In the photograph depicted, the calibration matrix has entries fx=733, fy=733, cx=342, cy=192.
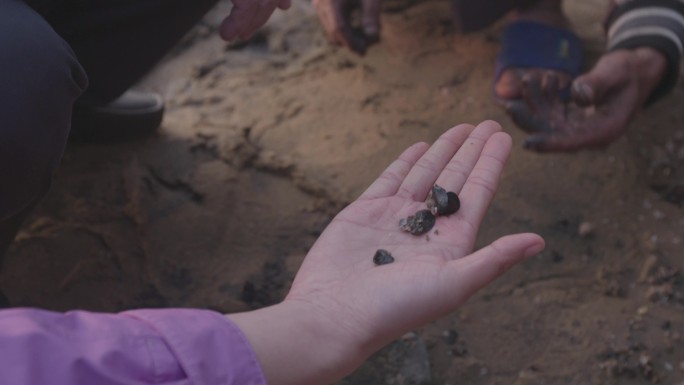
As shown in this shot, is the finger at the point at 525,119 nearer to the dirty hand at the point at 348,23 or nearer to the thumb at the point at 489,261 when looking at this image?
the dirty hand at the point at 348,23

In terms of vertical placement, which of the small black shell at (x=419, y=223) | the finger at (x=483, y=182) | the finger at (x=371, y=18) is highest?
the finger at (x=483, y=182)

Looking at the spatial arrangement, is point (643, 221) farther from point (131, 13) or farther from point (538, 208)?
point (131, 13)

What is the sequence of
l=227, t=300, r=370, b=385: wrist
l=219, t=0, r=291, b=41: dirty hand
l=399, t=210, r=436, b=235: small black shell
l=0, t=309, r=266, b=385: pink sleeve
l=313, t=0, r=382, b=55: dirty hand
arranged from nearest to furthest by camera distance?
1. l=0, t=309, r=266, b=385: pink sleeve
2. l=227, t=300, r=370, b=385: wrist
3. l=399, t=210, r=436, b=235: small black shell
4. l=219, t=0, r=291, b=41: dirty hand
5. l=313, t=0, r=382, b=55: dirty hand

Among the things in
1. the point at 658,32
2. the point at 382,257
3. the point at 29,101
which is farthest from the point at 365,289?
the point at 658,32

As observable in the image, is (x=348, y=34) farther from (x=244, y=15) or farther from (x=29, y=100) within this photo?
(x=29, y=100)

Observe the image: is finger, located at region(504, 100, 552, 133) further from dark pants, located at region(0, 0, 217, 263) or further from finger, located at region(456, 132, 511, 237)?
dark pants, located at region(0, 0, 217, 263)

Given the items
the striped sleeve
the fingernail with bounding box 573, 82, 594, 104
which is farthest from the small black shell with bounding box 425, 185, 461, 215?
the striped sleeve

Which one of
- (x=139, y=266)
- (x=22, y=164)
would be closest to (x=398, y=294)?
(x=22, y=164)

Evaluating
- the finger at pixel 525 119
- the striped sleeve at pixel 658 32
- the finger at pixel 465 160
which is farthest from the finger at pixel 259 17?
the striped sleeve at pixel 658 32
